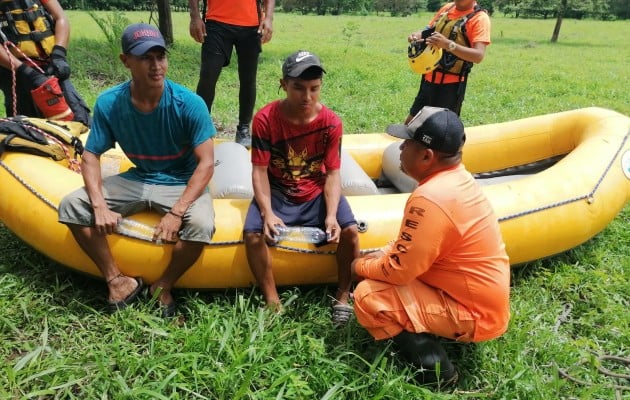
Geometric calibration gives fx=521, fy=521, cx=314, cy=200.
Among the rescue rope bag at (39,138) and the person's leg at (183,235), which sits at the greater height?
the rescue rope bag at (39,138)

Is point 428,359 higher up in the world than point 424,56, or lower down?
lower down

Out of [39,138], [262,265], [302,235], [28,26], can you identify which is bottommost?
[262,265]

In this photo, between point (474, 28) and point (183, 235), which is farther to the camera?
point (474, 28)

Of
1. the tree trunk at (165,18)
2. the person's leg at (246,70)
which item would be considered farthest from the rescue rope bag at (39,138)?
the tree trunk at (165,18)

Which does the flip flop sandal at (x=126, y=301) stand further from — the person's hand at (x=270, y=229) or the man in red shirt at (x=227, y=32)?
the man in red shirt at (x=227, y=32)

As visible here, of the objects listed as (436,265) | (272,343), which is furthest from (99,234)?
(436,265)

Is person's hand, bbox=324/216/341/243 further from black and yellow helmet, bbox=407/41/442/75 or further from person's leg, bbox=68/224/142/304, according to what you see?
Result: black and yellow helmet, bbox=407/41/442/75

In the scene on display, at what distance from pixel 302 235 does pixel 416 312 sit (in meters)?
0.79

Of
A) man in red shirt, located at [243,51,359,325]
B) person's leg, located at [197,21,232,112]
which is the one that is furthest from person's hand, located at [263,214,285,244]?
person's leg, located at [197,21,232,112]

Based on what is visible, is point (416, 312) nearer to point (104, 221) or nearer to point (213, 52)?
point (104, 221)

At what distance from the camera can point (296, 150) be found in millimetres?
2814

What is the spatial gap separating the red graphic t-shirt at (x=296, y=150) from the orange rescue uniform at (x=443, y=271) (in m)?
0.69

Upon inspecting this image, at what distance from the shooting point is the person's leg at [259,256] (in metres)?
2.66

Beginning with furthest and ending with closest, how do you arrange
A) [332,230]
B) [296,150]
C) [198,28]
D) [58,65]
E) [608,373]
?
[198,28] → [58,65] → [296,150] → [332,230] → [608,373]
